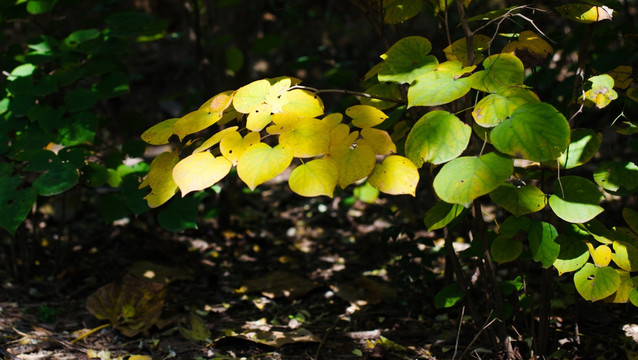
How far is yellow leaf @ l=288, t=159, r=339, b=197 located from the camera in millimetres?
1074

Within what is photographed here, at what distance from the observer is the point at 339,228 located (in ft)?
10.5

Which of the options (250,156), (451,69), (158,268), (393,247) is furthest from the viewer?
(158,268)

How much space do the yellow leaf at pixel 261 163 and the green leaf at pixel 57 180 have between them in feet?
3.01

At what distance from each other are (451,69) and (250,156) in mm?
471

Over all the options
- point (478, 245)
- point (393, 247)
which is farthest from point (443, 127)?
point (393, 247)

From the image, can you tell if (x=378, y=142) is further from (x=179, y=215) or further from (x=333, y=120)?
(x=179, y=215)

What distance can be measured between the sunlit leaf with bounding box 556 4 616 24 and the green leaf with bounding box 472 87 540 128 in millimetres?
311

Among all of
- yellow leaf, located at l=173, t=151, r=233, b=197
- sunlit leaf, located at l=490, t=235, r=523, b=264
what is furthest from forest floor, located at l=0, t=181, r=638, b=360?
yellow leaf, located at l=173, t=151, r=233, b=197

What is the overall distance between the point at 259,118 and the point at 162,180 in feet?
0.82

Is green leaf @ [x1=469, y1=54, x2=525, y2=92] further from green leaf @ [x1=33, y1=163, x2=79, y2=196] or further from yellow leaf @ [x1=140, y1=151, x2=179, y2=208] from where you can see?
green leaf @ [x1=33, y1=163, x2=79, y2=196]

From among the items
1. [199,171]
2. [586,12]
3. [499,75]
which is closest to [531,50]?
[586,12]

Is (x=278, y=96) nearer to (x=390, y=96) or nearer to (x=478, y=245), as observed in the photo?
(x=390, y=96)

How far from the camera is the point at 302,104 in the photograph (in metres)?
1.19

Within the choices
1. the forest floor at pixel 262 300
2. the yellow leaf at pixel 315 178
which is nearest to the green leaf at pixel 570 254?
the forest floor at pixel 262 300
